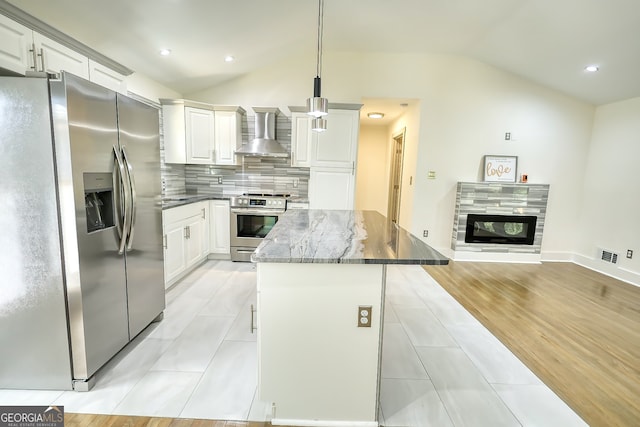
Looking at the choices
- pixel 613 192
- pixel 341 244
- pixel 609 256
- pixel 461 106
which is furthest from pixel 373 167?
pixel 341 244

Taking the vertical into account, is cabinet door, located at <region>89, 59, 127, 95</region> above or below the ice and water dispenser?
above

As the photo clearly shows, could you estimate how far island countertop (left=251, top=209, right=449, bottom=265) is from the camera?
1307 millimetres

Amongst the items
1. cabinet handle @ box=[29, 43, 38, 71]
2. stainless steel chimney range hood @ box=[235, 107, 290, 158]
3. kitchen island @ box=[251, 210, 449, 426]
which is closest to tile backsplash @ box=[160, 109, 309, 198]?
stainless steel chimney range hood @ box=[235, 107, 290, 158]

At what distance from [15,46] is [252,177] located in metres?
3.00

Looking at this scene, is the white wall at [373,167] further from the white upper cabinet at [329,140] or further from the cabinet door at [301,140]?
the cabinet door at [301,140]

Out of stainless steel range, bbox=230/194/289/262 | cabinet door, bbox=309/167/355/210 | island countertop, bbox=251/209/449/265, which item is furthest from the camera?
cabinet door, bbox=309/167/355/210

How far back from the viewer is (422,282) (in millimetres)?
3594

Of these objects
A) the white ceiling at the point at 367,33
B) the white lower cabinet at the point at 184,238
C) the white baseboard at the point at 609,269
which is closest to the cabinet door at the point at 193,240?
the white lower cabinet at the point at 184,238

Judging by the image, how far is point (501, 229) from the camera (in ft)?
14.9

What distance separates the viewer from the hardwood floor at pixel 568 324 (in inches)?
69.5

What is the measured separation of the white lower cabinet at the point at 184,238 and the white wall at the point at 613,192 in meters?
5.44

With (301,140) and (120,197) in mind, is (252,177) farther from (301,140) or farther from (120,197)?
(120,197)

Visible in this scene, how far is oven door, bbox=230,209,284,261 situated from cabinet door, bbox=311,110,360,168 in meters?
1.02

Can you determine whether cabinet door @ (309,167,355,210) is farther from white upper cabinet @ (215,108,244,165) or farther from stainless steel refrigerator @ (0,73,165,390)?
stainless steel refrigerator @ (0,73,165,390)
